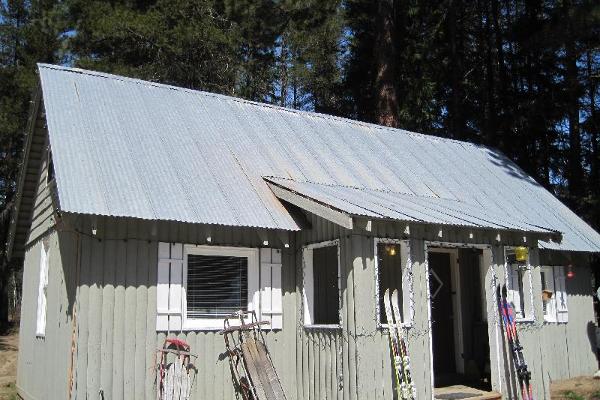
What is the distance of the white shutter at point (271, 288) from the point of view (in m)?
9.56

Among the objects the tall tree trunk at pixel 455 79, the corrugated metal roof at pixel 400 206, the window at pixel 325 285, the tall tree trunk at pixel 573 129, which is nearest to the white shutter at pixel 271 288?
the window at pixel 325 285

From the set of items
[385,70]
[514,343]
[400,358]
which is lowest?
[400,358]

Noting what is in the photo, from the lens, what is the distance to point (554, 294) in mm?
13719

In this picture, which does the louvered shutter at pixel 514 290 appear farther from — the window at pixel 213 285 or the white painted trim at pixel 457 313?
the window at pixel 213 285

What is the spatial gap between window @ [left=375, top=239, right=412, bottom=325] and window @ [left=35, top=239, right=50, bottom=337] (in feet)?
17.9

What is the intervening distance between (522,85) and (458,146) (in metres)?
11.2

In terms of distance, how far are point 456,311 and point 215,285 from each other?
186 inches

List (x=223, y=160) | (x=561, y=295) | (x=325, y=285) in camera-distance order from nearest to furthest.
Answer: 1. (x=325, y=285)
2. (x=223, y=160)
3. (x=561, y=295)

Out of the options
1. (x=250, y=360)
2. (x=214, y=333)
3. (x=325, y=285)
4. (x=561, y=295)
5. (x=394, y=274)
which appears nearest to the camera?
(x=250, y=360)

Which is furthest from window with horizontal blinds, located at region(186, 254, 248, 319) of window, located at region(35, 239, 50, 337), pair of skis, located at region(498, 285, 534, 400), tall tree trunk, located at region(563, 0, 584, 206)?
tall tree trunk, located at region(563, 0, 584, 206)

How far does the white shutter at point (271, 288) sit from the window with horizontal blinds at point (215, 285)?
10.1 inches

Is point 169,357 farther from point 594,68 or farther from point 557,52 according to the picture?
point 594,68

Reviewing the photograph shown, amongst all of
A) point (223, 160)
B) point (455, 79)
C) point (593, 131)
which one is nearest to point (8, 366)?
point (223, 160)

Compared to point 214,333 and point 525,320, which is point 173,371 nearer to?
point 214,333
